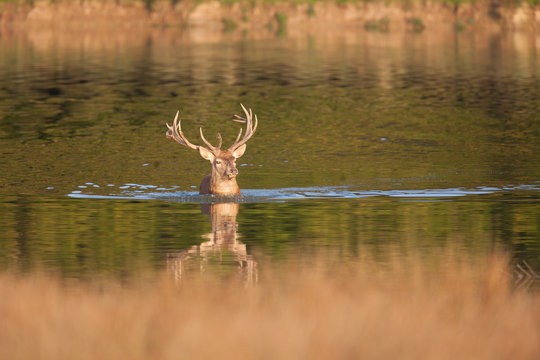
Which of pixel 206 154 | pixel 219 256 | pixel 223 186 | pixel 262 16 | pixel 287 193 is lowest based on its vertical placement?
pixel 219 256

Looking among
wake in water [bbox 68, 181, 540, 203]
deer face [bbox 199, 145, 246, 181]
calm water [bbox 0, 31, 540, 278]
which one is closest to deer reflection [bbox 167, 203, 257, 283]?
calm water [bbox 0, 31, 540, 278]

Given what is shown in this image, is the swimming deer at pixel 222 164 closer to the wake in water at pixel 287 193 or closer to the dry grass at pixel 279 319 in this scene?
the wake in water at pixel 287 193

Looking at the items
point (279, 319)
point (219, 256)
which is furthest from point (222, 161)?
point (279, 319)

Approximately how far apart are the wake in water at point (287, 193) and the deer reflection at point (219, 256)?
3340 millimetres

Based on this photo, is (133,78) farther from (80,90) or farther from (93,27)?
(93,27)

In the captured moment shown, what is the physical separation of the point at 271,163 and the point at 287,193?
4.47 meters

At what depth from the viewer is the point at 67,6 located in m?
86.1

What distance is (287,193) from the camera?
20375mm

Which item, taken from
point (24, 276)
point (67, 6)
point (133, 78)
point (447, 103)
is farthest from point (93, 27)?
point (24, 276)

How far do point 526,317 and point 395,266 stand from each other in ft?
10.1

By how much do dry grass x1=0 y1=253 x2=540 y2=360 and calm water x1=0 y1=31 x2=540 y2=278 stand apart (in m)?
1.70

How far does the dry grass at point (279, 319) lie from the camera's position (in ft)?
28.6

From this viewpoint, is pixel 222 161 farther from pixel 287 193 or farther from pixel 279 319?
pixel 279 319

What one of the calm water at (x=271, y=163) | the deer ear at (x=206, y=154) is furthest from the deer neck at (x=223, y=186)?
the deer ear at (x=206, y=154)
